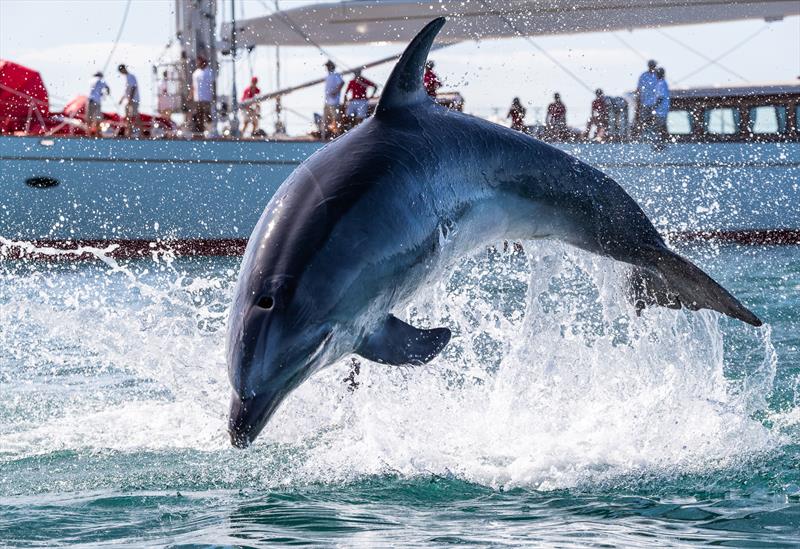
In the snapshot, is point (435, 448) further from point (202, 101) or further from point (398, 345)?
point (202, 101)

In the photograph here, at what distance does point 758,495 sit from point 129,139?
71.7 feet

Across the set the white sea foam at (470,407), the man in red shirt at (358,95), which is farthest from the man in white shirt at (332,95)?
the white sea foam at (470,407)

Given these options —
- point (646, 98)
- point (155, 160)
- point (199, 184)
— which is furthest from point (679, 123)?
point (155, 160)

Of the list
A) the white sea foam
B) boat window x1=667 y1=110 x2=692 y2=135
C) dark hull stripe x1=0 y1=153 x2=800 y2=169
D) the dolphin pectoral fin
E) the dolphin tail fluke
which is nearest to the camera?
the dolphin pectoral fin

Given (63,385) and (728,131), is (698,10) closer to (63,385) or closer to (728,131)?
(728,131)

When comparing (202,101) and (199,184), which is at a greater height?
(202,101)

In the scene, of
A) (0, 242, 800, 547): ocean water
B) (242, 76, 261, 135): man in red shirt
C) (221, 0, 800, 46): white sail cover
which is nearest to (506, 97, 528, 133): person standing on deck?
(242, 76, 261, 135): man in red shirt

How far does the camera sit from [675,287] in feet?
21.6

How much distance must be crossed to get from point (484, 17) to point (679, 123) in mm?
10338

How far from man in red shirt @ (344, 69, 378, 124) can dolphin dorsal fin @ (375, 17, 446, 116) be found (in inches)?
778

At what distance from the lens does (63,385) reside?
1007cm

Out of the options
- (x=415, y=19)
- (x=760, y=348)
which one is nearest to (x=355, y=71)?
(x=415, y=19)

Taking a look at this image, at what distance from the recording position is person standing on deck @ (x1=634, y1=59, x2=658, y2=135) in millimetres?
25406

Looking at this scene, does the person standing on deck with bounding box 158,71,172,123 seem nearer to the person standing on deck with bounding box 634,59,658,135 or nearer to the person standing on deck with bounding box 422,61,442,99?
the person standing on deck with bounding box 422,61,442,99
